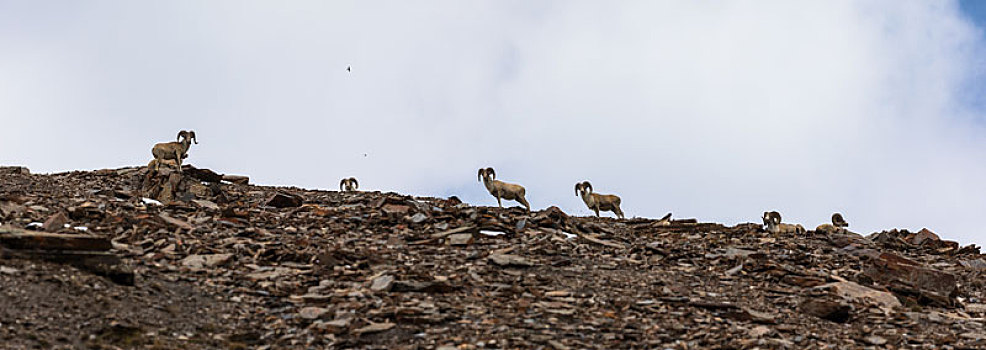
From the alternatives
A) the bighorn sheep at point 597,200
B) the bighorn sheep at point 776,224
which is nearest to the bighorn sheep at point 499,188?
the bighorn sheep at point 597,200

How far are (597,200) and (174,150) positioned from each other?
11.5 meters

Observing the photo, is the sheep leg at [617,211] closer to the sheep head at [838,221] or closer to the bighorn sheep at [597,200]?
the bighorn sheep at [597,200]

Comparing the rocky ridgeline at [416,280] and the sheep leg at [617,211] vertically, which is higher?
the sheep leg at [617,211]

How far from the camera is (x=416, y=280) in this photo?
14.0 metres

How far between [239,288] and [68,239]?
2.44 meters

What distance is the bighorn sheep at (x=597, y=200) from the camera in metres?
26.1

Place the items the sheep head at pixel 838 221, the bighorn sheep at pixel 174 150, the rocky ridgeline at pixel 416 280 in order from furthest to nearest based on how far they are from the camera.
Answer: the sheep head at pixel 838 221 → the bighorn sheep at pixel 174 150 → the rocky ridgeline at pixel 416 280

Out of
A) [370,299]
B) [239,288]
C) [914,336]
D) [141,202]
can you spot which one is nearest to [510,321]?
[370,299]

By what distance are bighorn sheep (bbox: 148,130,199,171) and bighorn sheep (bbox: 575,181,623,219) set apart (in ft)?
34.8

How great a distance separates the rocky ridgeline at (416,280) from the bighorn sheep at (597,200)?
4.94m

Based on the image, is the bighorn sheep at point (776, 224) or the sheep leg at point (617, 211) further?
the sheep leg at point (617, 211)

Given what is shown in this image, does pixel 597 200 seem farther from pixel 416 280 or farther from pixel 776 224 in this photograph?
pixel 416 280

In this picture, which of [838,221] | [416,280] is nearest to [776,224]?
[838,221]

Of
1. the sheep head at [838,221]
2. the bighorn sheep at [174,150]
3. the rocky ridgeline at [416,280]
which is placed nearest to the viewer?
the rocky ridgeline at [416,280]
